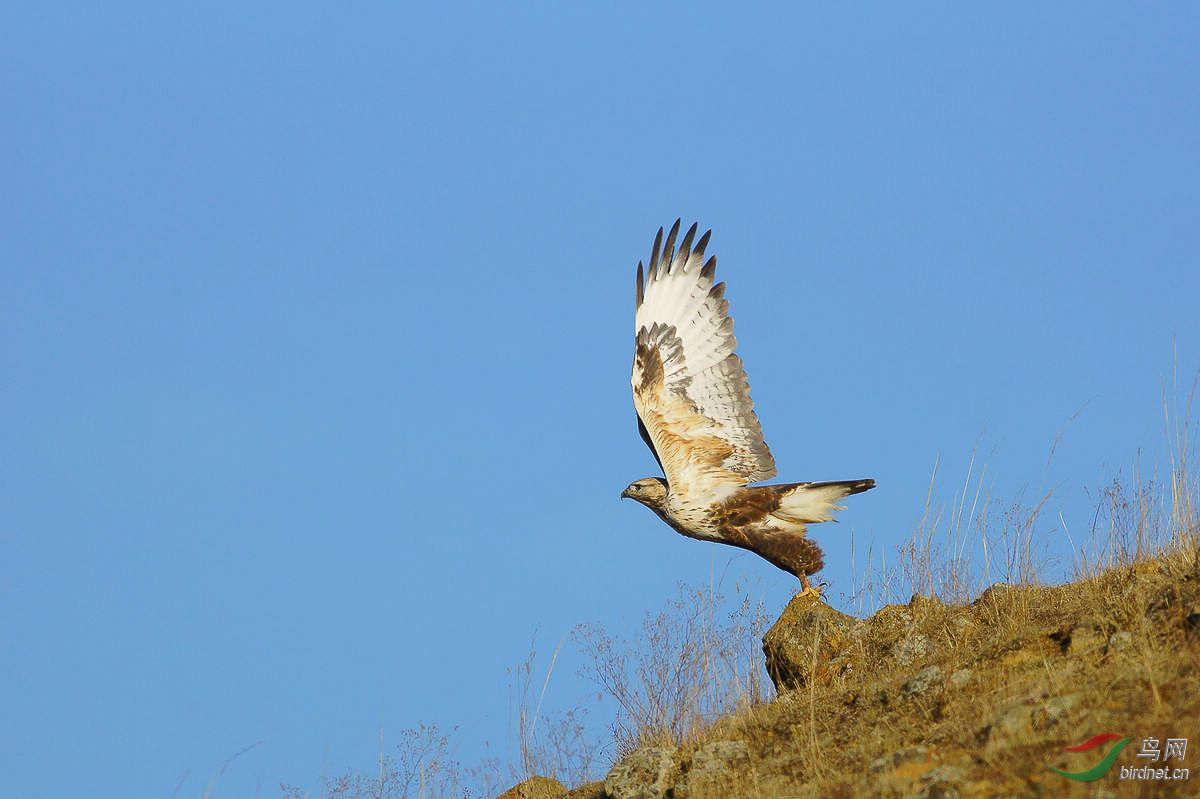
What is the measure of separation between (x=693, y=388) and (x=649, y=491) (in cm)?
97

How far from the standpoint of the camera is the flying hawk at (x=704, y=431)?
965cm

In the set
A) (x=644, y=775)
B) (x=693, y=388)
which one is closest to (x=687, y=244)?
(x=693, y=388)

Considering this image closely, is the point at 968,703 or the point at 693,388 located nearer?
the point at 968,703

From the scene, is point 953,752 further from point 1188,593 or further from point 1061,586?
point 1061,586

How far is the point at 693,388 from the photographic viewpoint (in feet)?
33.3

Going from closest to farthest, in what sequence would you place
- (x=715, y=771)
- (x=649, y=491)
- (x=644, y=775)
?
1. (x=715, y=771)
2. (x=644, y=775)
3. (x=649, y=491)

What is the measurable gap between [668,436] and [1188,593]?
4.50 meters

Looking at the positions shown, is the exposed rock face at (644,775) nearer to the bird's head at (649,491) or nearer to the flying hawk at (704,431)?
the flying hawk at (704,431)

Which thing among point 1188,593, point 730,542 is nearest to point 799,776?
point 1188,593

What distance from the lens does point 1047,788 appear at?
4.63 m

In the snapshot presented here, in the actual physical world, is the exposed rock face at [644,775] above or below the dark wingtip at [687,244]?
below

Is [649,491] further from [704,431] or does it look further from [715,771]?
[715,771]

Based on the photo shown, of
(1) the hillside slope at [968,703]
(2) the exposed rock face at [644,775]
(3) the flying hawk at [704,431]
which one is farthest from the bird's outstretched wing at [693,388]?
(2) the exposed rock face at [644,775]

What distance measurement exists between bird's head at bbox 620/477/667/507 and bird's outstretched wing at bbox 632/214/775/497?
0.12m
